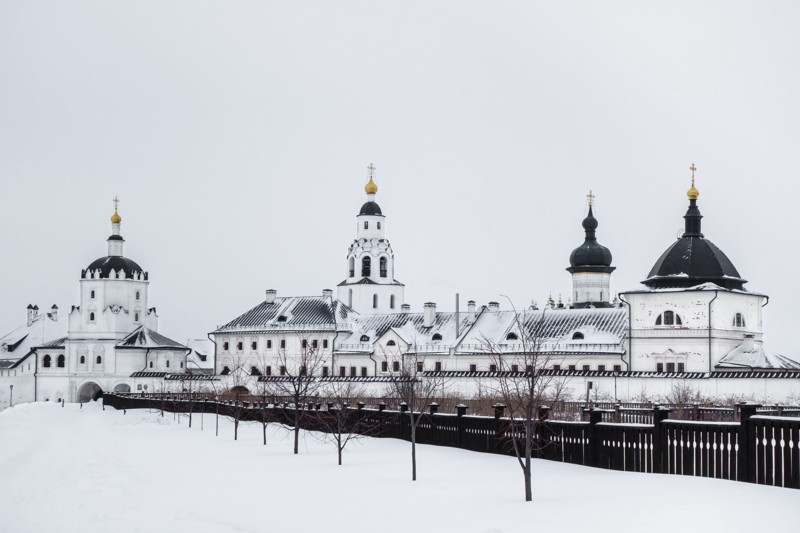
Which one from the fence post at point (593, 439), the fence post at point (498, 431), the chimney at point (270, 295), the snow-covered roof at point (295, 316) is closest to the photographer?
the fence post at point (593, 439)

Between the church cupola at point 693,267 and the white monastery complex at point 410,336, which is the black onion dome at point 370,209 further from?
the church cupola at point 693,267

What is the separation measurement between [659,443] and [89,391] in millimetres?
82325

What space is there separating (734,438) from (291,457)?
12.4 meters

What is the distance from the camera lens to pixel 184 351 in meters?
92.5

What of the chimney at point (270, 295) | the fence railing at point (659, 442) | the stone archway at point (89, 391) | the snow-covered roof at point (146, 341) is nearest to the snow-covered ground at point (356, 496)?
the fence railing at point (659, 442)

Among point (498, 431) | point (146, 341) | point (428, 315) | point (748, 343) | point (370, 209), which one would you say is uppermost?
point (370, 209)

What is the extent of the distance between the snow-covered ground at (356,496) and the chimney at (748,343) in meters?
35.0

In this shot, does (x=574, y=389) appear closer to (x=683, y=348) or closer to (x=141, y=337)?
(x=683, y=348)

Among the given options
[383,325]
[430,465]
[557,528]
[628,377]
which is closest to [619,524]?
[557,528]

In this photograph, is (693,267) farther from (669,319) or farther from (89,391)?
(89,391)

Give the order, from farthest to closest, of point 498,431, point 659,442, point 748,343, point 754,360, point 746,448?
point 748,343
point 754,360
point 498,431
point 659,442
point 746,448

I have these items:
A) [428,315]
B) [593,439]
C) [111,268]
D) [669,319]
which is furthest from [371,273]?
[593,439]

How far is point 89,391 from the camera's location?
94562 millimetres

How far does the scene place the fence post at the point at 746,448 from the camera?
1652 centimetres
